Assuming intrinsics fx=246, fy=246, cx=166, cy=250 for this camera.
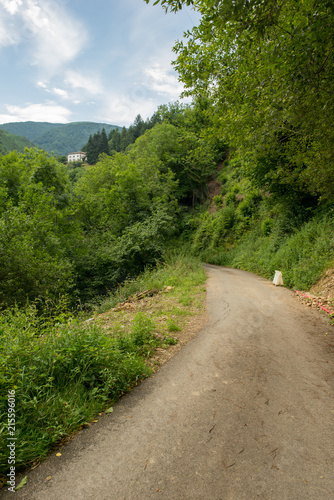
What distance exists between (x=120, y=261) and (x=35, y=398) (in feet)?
41.4

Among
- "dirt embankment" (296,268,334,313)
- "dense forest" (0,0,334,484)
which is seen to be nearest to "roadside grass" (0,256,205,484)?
"dense forest" (0,0,334,484)

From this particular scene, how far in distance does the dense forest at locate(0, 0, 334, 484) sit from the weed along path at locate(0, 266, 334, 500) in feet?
1.20

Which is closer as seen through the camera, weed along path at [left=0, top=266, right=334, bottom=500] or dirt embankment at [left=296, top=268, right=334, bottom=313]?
weed along path at [left=0, top=266, right=334, bottom=500]

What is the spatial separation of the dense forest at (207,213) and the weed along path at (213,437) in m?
0.37

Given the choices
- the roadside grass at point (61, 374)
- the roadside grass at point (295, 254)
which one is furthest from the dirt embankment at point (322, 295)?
the roadside grass at point (61, 374)

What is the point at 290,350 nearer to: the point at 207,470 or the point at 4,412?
the point at 207,470

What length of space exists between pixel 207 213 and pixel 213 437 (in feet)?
88.9

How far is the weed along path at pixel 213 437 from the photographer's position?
2.02 meters

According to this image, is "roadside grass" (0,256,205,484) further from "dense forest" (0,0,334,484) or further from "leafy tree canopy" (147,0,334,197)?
"leafy tree canopy" (147,0,334,197)

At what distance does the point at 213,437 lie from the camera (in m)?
2.54

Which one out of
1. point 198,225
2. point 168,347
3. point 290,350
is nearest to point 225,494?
point 168,347

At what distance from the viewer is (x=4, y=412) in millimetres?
2326

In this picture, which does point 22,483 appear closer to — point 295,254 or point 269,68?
point 269,68

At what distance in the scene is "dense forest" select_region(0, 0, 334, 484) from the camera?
10.8ft
